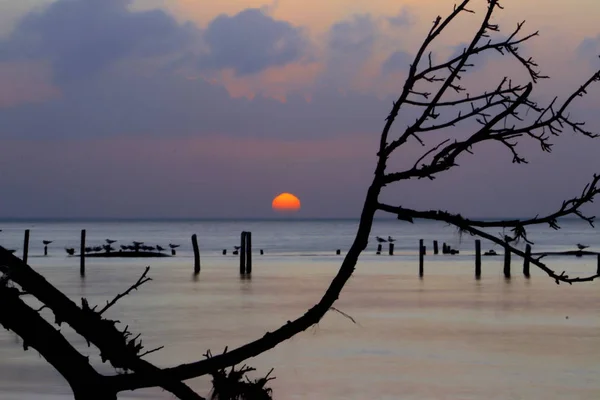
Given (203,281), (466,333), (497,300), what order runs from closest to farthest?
(466,333) < (497,300) < (203,281)

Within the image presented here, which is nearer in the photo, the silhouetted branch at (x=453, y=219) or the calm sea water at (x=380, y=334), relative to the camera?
the silhouetted branch at (x=453, y=219)

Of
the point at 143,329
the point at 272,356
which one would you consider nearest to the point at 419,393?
the point at 272,356

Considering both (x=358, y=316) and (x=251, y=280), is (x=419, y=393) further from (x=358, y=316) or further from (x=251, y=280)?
(x=251, y=280)

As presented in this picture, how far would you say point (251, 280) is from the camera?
41469 millimetres

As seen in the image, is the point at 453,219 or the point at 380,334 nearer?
the point at 453,219

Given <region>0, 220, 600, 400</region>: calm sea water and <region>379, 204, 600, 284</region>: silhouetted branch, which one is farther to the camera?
<region>0, 220, 600, 400</region>: calm sea water

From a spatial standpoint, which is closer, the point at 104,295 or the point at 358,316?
the point at 358,316

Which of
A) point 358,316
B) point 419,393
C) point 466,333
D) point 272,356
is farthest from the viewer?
point 358,316

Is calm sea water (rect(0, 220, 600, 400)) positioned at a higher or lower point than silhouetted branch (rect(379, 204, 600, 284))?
lower

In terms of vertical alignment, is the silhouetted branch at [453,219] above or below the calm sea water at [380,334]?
above

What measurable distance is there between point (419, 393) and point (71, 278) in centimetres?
2888

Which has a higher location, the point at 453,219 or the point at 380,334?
the point at 453,219

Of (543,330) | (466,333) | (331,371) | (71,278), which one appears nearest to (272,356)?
(331,371)

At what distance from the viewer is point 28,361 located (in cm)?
1877
